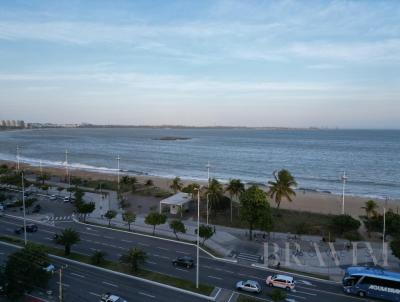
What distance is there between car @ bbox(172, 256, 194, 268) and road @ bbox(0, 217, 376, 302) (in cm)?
61

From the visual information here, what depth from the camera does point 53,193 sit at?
241 feet

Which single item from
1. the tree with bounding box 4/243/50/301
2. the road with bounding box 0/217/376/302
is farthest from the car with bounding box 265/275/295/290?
the tree with bounding box 4/243/50/301

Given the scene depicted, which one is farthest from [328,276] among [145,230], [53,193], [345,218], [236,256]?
[53,193]

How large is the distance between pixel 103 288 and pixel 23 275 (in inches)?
265

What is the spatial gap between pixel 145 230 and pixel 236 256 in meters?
14.6

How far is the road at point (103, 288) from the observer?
29422mm

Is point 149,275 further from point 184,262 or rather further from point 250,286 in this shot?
point 250,286

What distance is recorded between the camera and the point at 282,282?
31391 millimetres

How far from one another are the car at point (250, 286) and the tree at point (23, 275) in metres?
16.3

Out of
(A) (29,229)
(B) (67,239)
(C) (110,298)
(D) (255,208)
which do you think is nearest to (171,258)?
(B) (67,239)

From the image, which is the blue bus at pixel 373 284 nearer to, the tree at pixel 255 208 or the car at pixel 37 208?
the tree at pixel 255 208

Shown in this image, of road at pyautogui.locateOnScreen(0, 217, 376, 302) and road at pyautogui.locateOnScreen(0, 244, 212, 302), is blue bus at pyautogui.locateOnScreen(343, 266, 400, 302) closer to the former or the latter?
road at pyautogui.locateOnScreen(0, 217, 376, 302)

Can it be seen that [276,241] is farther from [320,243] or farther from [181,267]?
[181,267]

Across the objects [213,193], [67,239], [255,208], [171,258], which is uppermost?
[255,208]
